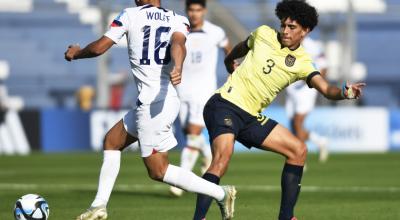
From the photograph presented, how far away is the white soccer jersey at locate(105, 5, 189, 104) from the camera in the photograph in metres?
8.64

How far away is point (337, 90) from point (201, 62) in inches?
229

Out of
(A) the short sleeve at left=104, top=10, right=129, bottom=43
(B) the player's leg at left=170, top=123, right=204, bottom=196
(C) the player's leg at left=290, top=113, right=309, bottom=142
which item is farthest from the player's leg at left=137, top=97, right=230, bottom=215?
(C) the player's leg at left=290, top=113, right=309, bottom=142

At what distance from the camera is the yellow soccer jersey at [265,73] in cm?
863

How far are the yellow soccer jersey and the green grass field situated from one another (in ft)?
4.95

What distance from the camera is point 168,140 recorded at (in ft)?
28.8

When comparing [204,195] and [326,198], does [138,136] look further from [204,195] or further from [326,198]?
[326,198]

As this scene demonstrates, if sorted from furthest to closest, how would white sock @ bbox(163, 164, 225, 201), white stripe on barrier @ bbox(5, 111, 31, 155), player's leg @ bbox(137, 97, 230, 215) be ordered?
white stripe on barrier @ bbox(5, 111, 31, 155) → player's leg @ bbox(137, 97, 230, 215) → white sock @ bbox(163, 164, 225, 201)

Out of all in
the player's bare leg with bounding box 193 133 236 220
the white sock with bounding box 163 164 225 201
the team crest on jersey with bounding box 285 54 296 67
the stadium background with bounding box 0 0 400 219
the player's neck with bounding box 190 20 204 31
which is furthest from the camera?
the stadium background with bounding box 0 0 400 219

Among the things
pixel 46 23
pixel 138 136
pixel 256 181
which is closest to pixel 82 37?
pixel 46 23

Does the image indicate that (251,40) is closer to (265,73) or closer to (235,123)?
(265,73)

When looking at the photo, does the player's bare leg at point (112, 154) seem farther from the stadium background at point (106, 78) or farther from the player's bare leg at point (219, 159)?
the stadium background at point (106, 78)

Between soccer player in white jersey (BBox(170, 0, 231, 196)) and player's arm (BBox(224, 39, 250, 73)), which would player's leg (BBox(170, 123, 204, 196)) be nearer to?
soccer player in white jersey (BBox(170, 0, 231, 196))

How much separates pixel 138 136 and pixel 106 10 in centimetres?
1672

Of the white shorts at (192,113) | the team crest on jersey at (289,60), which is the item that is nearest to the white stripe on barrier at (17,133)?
the white shorts at (192,113)
